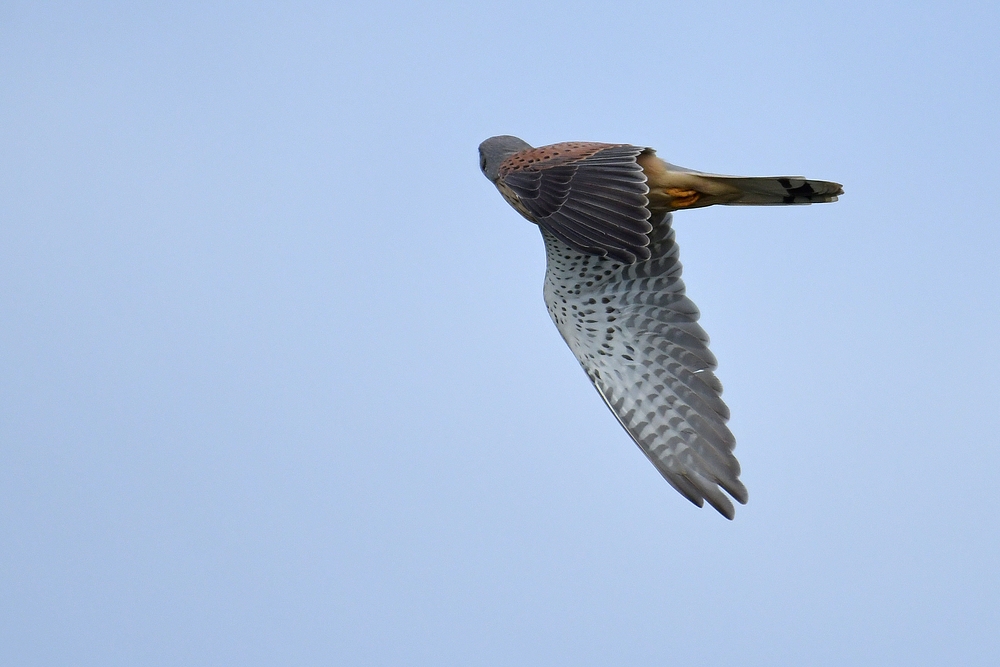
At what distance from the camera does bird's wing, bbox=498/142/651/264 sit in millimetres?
6941

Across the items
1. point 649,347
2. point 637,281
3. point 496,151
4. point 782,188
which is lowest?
point 649,347

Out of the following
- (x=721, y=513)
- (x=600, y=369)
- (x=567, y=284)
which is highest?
(x=567, y=284)

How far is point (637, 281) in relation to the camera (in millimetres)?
8359

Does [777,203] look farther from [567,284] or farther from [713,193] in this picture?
[567,284]

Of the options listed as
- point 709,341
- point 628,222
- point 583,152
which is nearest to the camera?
point 628,222

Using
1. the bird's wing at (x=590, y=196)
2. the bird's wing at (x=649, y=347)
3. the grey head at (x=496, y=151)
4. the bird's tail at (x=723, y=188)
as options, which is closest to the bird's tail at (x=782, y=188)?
the bird's tail at (x=723, y=188)

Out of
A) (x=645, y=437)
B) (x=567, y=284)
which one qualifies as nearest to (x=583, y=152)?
(x=567, y=284)

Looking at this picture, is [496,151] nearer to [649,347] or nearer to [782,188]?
[649,347]

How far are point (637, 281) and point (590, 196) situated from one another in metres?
1.36

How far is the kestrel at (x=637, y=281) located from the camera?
7.11m

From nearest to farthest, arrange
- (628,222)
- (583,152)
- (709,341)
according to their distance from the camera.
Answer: (628,222), (583,152), (709,341)

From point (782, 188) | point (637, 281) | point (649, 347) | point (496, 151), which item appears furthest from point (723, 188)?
point (496, 151)

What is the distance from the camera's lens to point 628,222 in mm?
6965

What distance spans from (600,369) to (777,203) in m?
1.52
